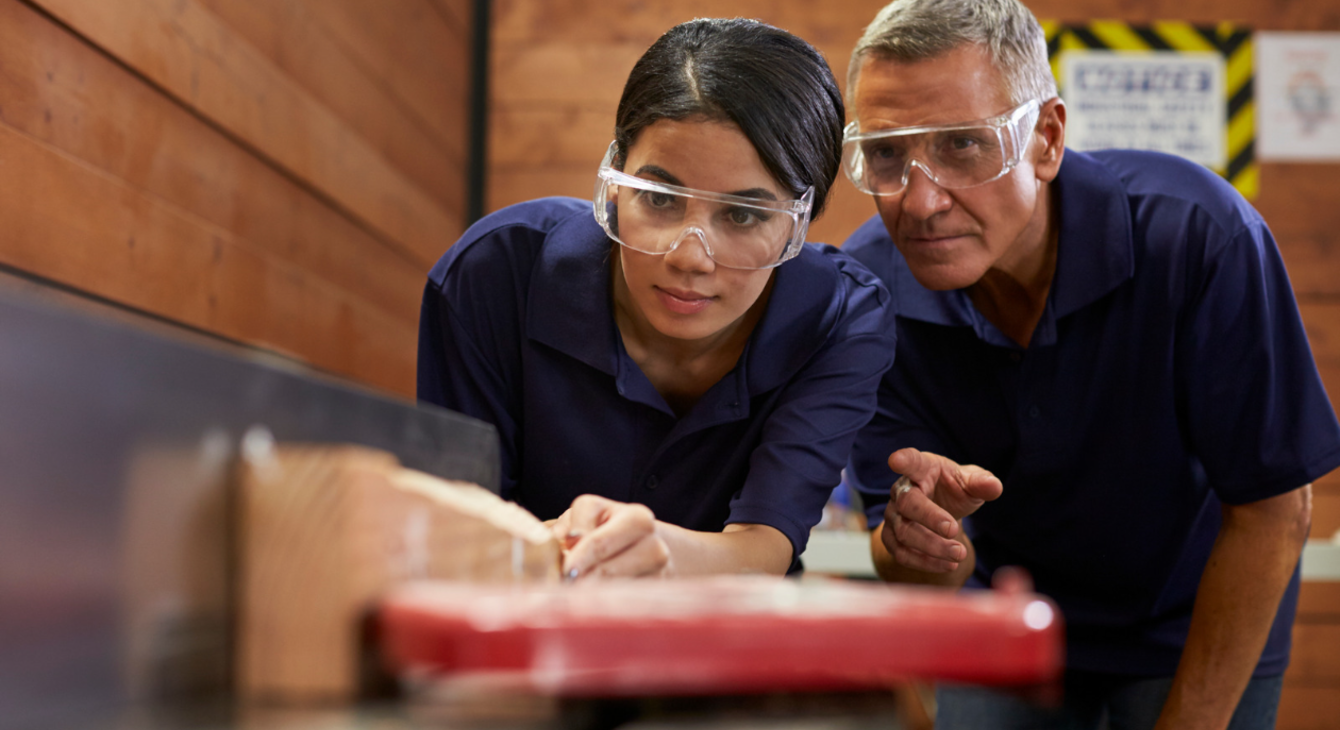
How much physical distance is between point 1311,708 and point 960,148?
10.8 feet

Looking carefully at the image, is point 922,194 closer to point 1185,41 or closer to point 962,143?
point 962,143

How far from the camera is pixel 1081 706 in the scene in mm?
1816

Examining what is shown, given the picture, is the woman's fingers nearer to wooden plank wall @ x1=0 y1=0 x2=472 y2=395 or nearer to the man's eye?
the man's eye

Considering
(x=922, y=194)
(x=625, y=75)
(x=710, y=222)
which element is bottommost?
(x=710, y=222)

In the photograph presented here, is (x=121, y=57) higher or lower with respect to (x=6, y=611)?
higher

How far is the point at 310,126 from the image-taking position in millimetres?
2764

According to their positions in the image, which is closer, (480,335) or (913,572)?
(480,335)

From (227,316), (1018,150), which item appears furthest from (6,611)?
(227,316)

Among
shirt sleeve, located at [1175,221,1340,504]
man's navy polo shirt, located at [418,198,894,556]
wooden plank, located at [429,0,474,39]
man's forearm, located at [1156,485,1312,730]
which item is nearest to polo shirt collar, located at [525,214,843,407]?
man's navy polo shirt, located at [418,198,894,556]

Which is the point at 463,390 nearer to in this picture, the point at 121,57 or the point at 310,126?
the point at 121,57

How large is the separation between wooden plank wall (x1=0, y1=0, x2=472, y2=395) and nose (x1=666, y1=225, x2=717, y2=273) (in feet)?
3.13

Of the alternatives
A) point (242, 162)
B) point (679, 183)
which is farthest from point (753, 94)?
point (242, 162)

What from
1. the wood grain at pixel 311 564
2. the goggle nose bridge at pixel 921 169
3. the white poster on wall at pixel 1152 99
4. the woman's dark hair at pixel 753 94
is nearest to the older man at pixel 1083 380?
the goggle nose bridge at pixel 921 169

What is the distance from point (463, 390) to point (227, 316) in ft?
3.55
